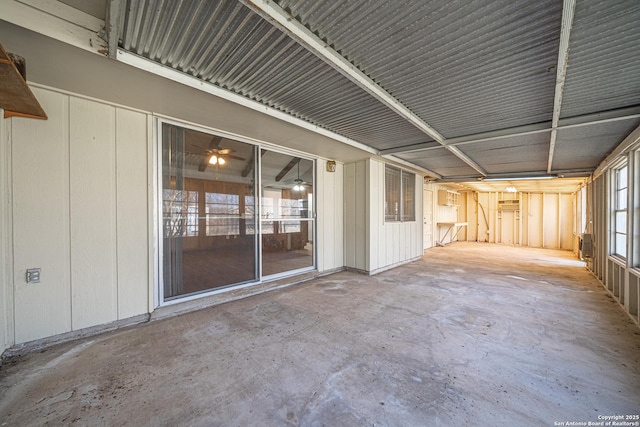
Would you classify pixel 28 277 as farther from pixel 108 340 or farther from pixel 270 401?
pixel 270 401

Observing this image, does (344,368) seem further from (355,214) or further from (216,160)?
(355,214)

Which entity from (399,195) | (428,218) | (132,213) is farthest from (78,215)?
(428,218)

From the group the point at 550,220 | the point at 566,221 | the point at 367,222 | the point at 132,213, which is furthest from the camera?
the point at 550,220

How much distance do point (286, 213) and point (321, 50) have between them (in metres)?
2.92

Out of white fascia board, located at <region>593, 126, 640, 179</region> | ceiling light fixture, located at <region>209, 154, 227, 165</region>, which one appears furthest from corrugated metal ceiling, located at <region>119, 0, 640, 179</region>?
ceiling light fixture, located at <region>209, 154, 227, 165</region>

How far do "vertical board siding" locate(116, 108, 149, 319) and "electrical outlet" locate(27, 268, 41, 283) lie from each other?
580 mm

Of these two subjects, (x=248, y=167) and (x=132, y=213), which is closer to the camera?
(x=132, y=213)

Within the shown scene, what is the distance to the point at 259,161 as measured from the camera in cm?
384

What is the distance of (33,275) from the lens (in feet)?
7.30

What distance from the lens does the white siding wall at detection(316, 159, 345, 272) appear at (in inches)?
194

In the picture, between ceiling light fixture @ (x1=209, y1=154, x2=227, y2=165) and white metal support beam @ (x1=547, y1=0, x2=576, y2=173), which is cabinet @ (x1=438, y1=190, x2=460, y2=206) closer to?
white metal support beam @ (x1=547, y1=0, x2=576, y2=173)

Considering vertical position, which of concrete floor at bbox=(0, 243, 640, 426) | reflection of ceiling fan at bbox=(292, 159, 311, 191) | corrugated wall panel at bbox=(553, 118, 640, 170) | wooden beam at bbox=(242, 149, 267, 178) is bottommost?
concrete floor at bbox=(0, 243, 640, 426)

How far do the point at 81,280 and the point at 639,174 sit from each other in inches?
254

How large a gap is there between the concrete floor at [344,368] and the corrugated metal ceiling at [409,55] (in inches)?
96.6
